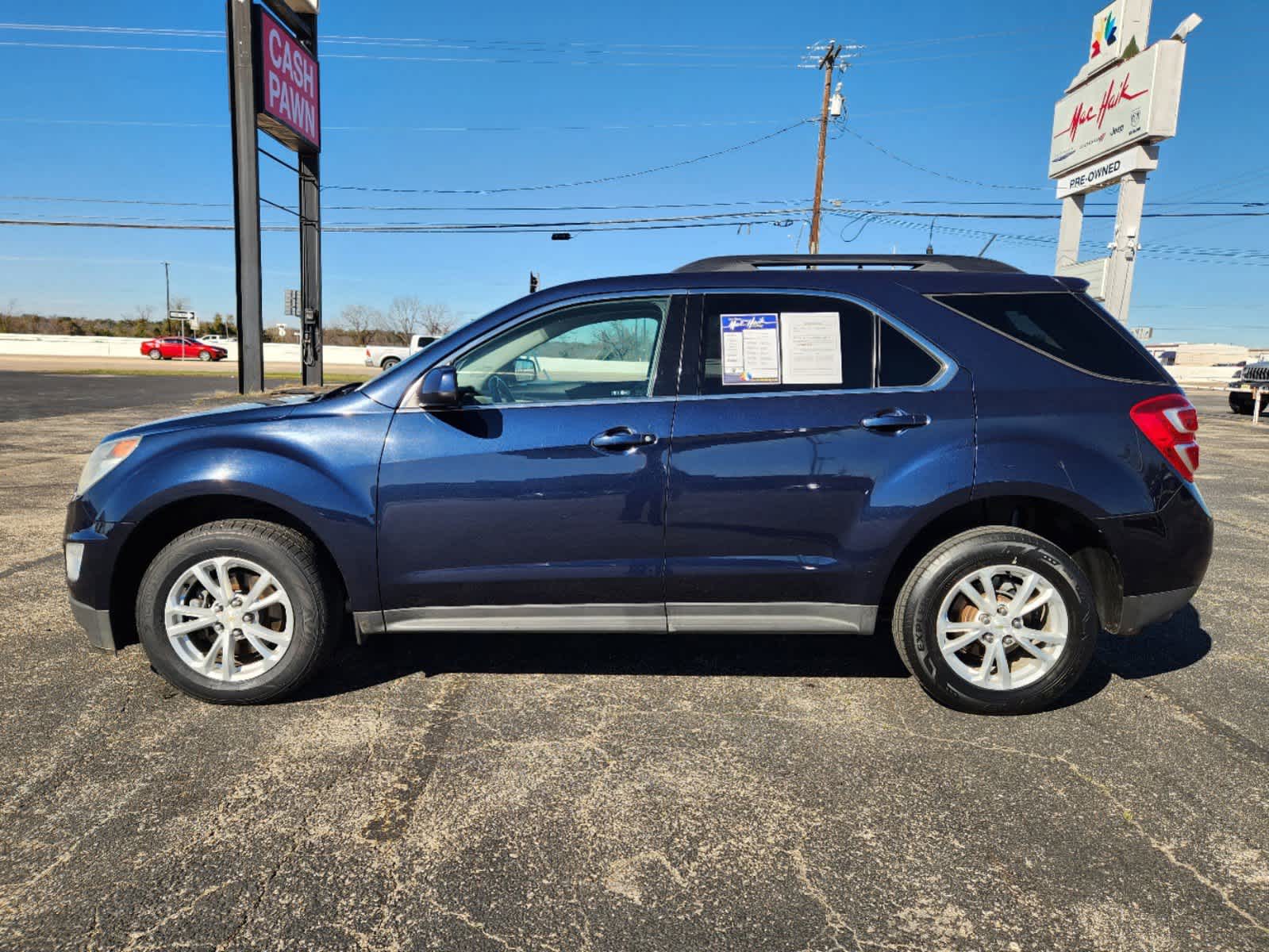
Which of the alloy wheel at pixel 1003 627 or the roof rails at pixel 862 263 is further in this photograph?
the roof rails at pixel 862 263

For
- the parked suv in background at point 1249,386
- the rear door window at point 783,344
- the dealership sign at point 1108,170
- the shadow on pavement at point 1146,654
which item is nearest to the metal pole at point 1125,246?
the dealership sign at point 1108,170

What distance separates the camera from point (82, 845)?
229 cm

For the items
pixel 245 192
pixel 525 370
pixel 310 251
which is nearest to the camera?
pixel 525 370

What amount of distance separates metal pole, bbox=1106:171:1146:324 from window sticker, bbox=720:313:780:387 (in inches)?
676

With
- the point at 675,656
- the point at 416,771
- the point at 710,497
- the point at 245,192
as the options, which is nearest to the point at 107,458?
the point at 416,771

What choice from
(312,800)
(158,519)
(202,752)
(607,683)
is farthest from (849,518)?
(158,519)

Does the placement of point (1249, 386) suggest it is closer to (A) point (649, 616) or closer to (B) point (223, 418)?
(A) point (649, 616)

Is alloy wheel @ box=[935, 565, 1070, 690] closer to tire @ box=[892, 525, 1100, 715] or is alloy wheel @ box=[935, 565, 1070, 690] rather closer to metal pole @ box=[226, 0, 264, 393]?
tire @ box=[892, 525, 1100, 715]

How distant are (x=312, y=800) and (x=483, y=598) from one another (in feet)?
3.10

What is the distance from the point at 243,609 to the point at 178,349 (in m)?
56.6

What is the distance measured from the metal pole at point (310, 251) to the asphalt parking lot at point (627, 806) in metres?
18.0

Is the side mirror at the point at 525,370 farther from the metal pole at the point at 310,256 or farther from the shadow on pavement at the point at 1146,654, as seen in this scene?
the metal pole at the point at 310,256

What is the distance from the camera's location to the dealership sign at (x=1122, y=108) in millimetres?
16312

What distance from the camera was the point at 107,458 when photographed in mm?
3242
